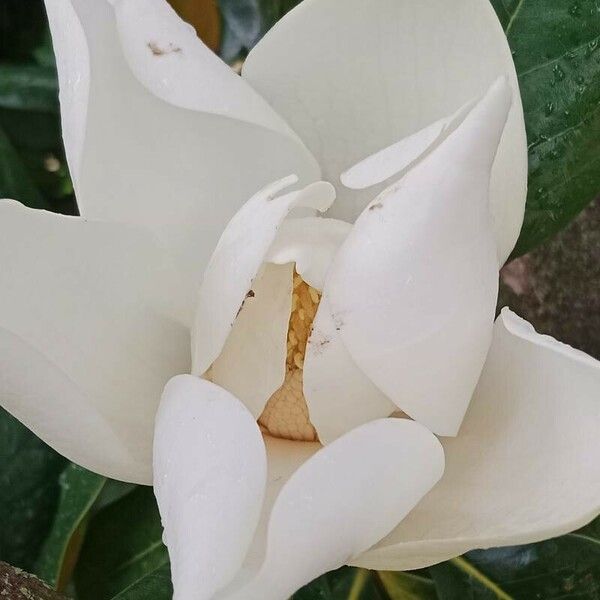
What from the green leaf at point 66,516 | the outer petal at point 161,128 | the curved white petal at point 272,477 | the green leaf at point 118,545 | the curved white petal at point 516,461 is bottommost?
the green leaf at point 118,545

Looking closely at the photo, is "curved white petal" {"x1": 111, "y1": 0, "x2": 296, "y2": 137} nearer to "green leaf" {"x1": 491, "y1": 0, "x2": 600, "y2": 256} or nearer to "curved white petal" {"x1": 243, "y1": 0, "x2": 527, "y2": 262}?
"curved white petal" {"x1": 243, "y1": 0, "x2": 527, "y2": 262}

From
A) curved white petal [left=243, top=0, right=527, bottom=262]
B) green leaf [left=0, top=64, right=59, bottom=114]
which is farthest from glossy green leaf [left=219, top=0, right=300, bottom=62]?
curved white petal [left=243, top=0, right=527, bottom=262]

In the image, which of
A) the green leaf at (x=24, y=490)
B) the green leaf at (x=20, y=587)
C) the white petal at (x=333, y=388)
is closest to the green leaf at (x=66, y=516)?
the green leaf at (x=24, y=490)

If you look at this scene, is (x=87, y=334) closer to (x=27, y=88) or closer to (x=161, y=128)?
(x=161, y=128)

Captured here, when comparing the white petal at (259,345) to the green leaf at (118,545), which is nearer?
the white petal at (259,345)

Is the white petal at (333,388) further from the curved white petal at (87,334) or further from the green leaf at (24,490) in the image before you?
the green leaf at (24,490)

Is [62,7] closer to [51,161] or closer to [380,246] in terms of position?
[380,246]
